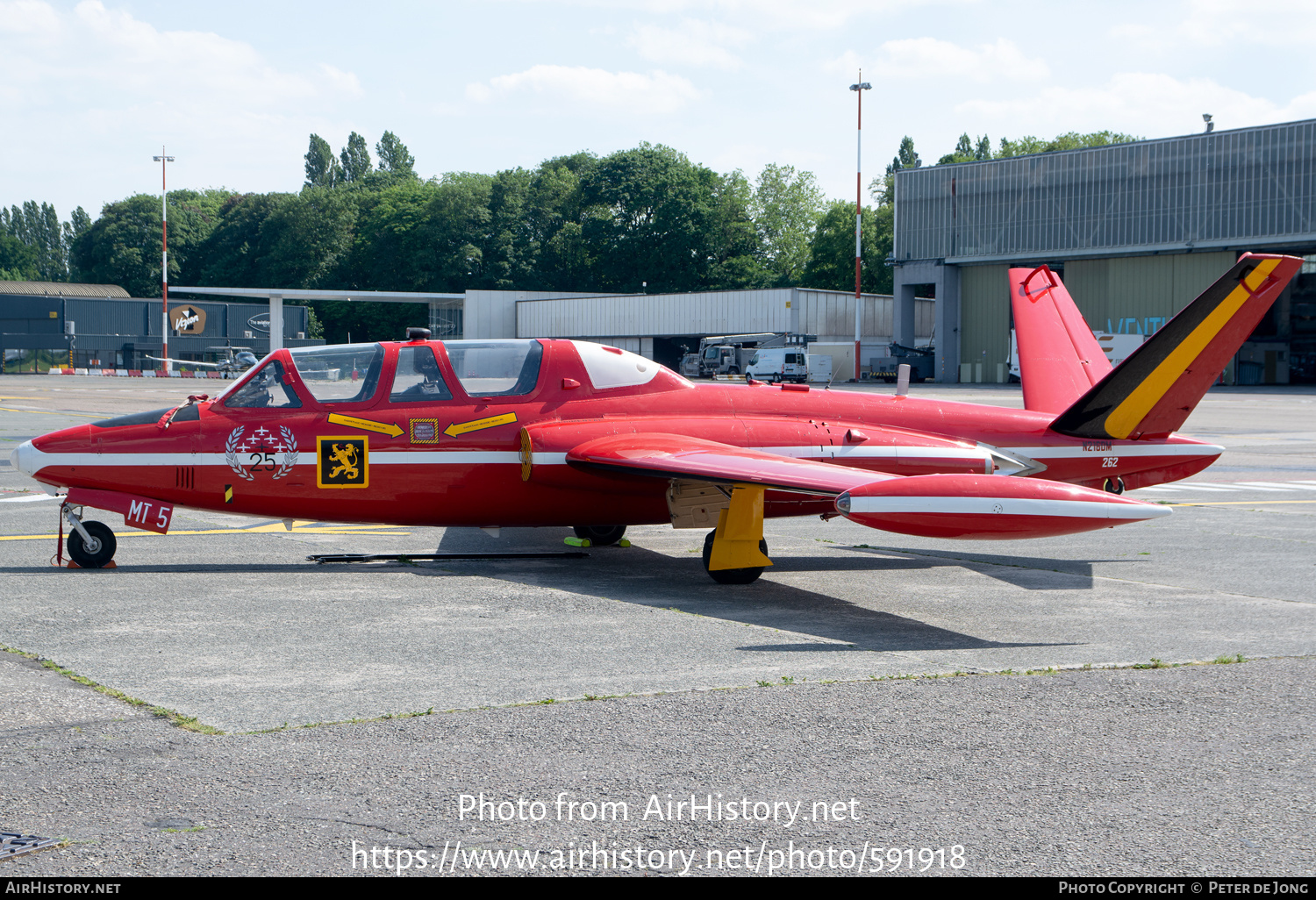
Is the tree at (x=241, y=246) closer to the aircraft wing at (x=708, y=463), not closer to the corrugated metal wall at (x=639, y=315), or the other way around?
the corrugated metal wall at (x=639, y=315)

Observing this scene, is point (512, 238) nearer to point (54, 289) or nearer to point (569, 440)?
point (54, 289)

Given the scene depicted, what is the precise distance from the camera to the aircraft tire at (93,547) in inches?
417

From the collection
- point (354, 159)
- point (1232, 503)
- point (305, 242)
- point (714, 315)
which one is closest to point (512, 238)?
point (305, 242)

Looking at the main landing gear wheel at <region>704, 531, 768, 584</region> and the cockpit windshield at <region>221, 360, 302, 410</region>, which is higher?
the cockpit windshield at <region>221, 360, 302, 410</region>

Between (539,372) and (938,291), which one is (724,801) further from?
(938,291)

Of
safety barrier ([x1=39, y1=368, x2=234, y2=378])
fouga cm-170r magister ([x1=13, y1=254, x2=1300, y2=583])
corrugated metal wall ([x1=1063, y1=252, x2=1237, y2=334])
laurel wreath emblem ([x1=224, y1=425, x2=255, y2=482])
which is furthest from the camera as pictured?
safety barrier ([x1=39, y1=368, x2=234, y2=378])

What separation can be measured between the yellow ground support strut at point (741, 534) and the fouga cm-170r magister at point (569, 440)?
0.06 ft

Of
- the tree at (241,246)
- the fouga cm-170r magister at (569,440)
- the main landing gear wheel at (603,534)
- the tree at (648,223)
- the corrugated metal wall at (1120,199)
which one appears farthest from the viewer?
the tree at (241,246)

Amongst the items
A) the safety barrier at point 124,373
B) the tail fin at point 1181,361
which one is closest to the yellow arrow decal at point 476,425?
the tail fin at point 1181,361

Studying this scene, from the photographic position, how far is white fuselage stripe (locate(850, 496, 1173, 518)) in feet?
27.3

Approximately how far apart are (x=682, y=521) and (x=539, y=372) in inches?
85.5

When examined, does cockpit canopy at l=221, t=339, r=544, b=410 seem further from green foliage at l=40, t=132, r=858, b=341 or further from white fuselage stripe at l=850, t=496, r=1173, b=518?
green foliage at l=40, t=132, r=858, b=341

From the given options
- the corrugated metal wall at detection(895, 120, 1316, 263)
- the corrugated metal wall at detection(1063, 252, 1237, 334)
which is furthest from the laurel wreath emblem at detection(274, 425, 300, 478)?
the corrugated metal wall at detection(895, 120, 1316, 263)

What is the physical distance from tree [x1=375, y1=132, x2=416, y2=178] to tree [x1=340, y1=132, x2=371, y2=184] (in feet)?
6.95
